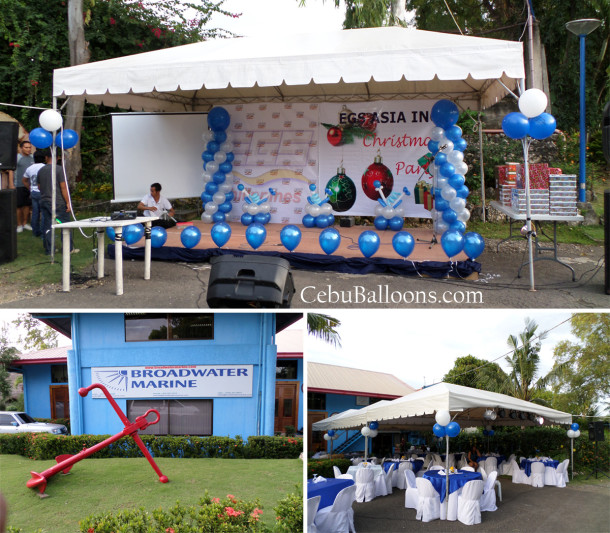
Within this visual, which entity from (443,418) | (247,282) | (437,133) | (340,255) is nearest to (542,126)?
(340,255)

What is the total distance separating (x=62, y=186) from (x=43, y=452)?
381 centimetres

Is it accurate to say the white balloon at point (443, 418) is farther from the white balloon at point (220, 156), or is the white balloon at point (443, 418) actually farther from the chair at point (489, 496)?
the white balloon at point (220, 156)

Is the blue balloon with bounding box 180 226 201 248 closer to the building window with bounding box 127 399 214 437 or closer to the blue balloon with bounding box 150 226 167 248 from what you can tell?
the blue balloon with bounding box 150 226 167 248

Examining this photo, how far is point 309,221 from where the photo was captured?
434 inches

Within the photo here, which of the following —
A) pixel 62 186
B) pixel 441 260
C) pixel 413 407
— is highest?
pixel 62 186

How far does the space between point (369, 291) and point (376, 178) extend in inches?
173

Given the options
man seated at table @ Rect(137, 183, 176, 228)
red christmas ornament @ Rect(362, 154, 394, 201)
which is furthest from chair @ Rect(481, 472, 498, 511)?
man seated at table @ Rect(137, 183, 176, 228)

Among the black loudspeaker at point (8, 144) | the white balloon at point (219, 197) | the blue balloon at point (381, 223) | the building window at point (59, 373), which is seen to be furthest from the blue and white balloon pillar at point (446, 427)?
the black loudspeaker at point (8, 144)

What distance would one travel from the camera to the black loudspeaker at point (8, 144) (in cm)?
906

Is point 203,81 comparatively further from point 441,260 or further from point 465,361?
point 465,361

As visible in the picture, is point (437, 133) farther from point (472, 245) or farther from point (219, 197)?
point (219, 197)

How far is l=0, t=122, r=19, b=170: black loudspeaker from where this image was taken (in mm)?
9062

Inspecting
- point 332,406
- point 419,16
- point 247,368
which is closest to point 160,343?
point 247,368

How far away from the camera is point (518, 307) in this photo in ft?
21.1
